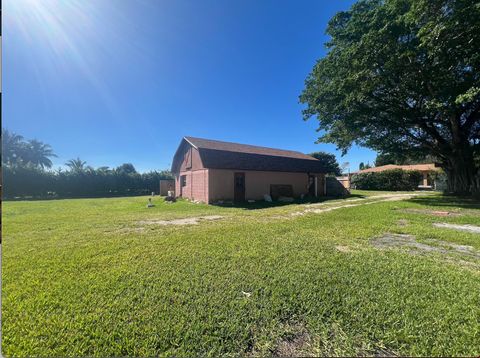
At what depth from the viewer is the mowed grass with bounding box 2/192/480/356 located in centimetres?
194

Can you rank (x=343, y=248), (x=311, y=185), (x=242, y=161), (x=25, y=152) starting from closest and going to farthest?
(x=343, y=248)
(x=242, y=161)
(x=311, y=185)
(x=25, y=152)

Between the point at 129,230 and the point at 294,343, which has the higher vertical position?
the point at 129,230

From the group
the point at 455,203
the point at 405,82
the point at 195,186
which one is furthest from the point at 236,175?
the point at 455,203

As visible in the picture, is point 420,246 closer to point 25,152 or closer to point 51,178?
point 51,178

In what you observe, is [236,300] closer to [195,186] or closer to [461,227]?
[461,227]

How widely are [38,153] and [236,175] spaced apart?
33.1 m

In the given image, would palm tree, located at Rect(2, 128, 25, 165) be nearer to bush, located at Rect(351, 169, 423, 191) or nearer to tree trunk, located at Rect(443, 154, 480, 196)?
tree trunk, located at Rect(443, 154, 480, 196)

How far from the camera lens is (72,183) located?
2705 centimetres

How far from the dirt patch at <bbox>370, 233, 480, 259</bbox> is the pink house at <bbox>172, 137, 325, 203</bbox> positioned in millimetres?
10646

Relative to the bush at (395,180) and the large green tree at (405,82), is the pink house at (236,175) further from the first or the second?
the bush at (395,180)

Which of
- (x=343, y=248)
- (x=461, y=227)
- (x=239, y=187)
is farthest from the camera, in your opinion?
(x=239, y=187)

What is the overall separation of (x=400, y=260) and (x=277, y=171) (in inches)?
540

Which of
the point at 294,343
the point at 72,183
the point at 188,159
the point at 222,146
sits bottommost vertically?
the point at 294,343

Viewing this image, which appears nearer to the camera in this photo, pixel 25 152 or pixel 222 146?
pixel 222 146
